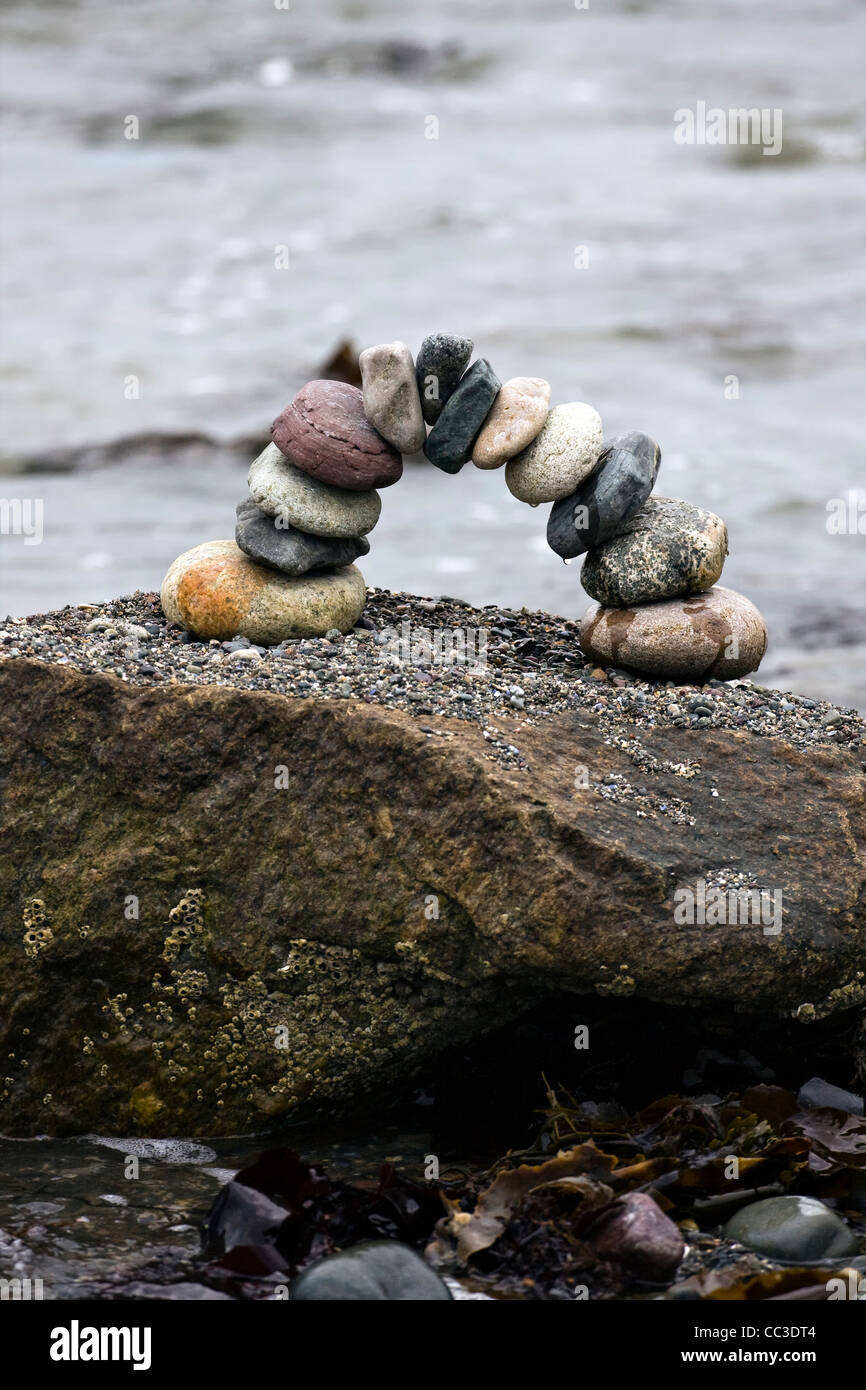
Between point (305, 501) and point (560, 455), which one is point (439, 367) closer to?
point (560, 455)

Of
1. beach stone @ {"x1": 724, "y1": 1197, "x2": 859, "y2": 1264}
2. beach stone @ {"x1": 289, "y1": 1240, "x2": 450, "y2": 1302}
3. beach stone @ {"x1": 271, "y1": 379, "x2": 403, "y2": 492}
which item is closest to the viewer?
beach stone @ {"x1": 289, "y1": 1240, "x2": 450, "y2": 1302}

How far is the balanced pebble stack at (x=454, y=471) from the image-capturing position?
17.4 ft

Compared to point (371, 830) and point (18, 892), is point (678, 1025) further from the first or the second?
point (18, 892)

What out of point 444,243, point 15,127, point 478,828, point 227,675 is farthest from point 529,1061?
point 15,127

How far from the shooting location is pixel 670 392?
571 inches

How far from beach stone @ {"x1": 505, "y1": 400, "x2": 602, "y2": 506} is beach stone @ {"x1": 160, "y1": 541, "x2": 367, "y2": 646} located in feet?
2.54

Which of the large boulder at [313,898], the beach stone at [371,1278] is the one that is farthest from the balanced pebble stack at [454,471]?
the beach stone at [371,1278]

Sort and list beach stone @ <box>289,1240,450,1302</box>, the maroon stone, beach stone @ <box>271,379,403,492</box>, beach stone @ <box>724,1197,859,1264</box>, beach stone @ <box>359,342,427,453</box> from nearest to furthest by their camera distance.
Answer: beach stone @ <box>289,1240,450,1302</box> → the maroon stone → beach stone @ <box>724,1197,859,1264</box> → beach stone @ <box>359,342,427,453</box> → beach stone @ <box>271,379,403,492</box>

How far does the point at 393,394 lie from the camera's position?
17.1 ft

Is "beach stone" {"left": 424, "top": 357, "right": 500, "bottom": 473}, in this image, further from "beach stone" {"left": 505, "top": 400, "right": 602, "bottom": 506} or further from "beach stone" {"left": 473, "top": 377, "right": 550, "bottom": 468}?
"beach stone" {"left": 505, "top": 400, "right": 602, "bottom": 506}

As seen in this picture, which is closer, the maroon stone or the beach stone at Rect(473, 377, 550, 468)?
the maroon stone

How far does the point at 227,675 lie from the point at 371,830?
29.4 inches

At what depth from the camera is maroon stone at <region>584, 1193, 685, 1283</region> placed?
12.6ft

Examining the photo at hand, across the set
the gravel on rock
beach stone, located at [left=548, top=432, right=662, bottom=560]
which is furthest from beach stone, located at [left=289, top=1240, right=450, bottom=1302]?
beach stone, located at [left=548, top=432, right=662, bottom=560]
